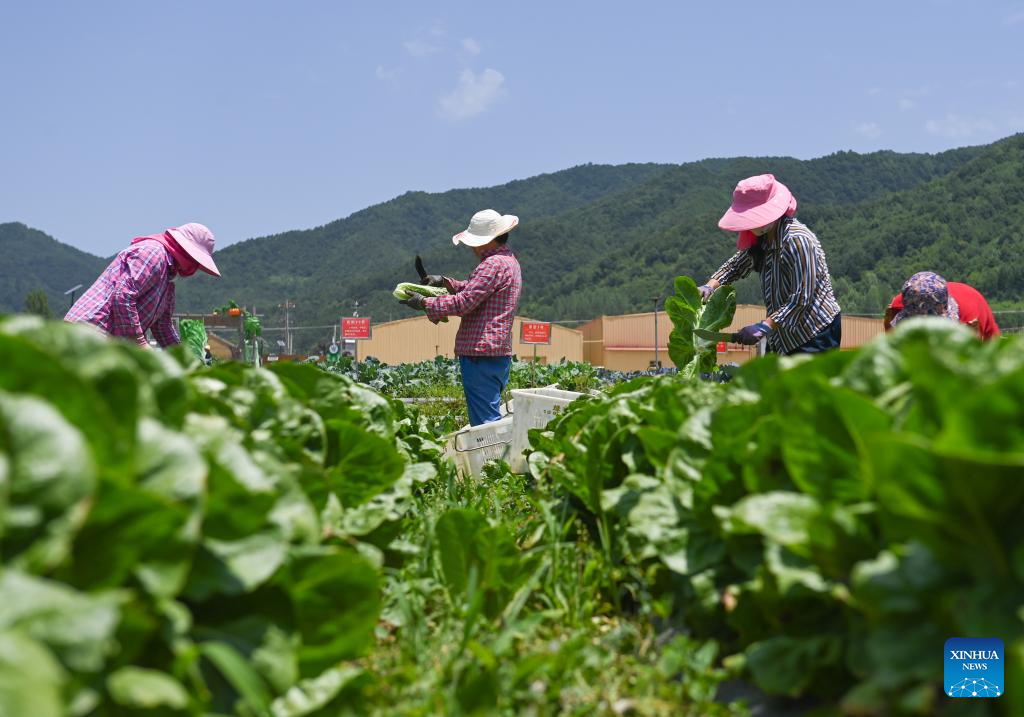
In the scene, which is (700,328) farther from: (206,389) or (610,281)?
(610,281)

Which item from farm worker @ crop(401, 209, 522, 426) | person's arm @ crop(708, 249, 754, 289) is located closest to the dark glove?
farm worker @ crop(401, 209, 522, 426)

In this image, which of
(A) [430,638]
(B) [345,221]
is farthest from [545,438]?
(B) [345,221]

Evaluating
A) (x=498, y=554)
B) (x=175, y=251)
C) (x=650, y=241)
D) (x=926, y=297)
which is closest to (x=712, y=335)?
(x=926, y=297)

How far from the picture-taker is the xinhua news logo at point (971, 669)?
133cm

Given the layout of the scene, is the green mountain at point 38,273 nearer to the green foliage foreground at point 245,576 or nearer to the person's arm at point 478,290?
the person's arm at point 478,290

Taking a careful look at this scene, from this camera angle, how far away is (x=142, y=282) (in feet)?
16.8

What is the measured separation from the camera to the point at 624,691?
2.00m

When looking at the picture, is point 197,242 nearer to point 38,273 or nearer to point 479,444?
point 479,444

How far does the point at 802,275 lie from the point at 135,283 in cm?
386

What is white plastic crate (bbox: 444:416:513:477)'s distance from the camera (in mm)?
5020

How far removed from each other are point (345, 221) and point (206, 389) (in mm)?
188430

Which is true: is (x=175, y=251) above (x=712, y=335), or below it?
above

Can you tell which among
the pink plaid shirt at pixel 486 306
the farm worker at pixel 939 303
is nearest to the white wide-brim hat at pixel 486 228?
the pink plaid shirt at pixel 486 306

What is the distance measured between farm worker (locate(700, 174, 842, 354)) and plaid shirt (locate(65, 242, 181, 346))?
3375 millimetres
